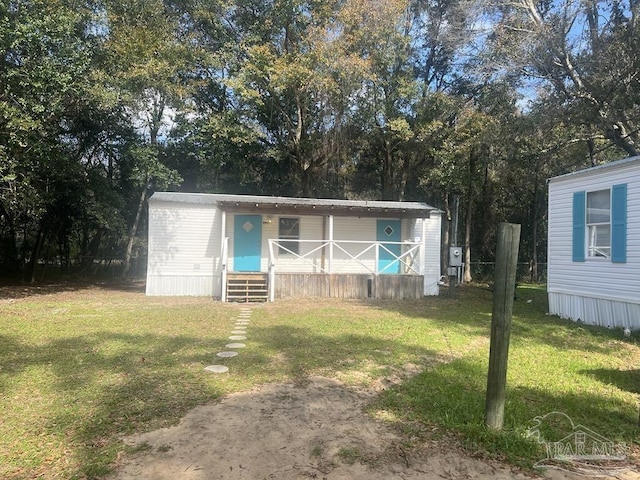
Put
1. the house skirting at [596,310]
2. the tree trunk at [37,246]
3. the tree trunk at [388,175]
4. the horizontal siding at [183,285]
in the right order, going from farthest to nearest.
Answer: the tree trunk at [388,175] < the tree trunk at [37,246] < the horizontal siding at [183,285] < the house skirting at [596,310]

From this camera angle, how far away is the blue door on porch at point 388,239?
14.1 metres

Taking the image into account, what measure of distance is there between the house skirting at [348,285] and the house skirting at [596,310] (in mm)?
3906

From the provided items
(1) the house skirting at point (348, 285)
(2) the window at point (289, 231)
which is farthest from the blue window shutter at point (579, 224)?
(2) the window at point (289, 231)

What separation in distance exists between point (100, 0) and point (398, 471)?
16.0m

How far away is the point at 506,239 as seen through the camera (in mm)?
3344

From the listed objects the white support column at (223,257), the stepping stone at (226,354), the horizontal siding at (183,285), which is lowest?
the stepping stone at (226,354)

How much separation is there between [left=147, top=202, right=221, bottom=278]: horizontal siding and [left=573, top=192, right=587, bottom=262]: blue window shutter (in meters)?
9.22

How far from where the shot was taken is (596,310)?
848cm

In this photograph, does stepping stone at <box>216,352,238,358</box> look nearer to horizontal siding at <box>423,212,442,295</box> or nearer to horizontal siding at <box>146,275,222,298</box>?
horizontal siding at <box>146,275,222,298</box>

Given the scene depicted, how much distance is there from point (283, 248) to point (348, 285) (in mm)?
2202

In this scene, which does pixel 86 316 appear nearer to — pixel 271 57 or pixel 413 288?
pixel 413 288

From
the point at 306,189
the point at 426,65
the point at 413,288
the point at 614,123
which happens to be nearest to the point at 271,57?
the point at 306,189

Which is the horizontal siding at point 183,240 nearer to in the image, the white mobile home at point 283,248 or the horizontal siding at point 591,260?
the white mobile home at point 283,248

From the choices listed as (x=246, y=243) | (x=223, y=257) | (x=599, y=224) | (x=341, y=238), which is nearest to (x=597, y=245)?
(x=599, y=224)
